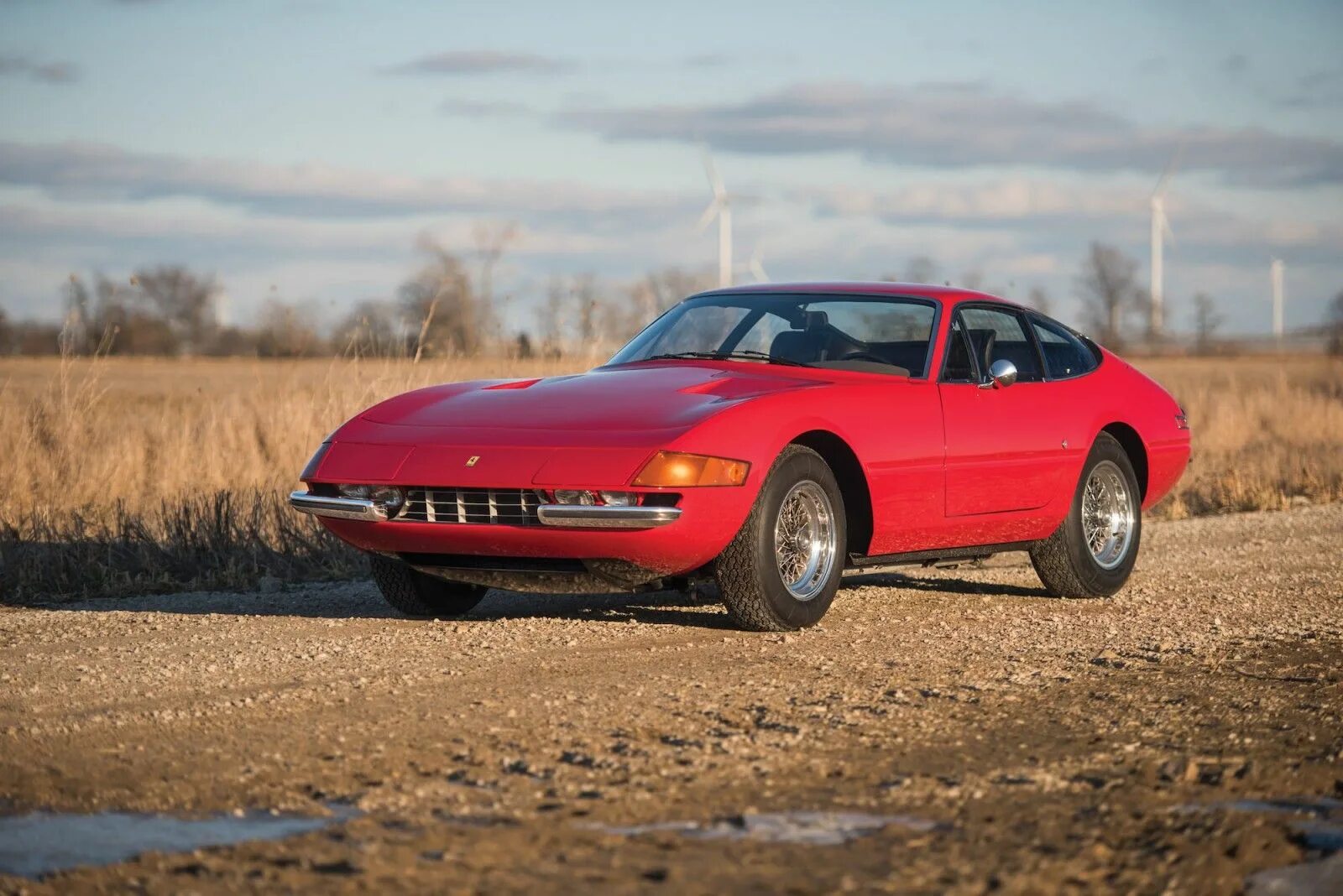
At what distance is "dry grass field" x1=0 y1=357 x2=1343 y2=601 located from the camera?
9664 mm

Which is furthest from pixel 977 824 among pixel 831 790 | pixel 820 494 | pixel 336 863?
pixel 820 494

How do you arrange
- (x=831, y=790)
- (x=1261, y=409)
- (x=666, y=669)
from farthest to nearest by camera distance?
(x=1261, y=409) < (x=666, y=669) < (x=831, y=790)

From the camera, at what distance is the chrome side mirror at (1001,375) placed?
322 inches

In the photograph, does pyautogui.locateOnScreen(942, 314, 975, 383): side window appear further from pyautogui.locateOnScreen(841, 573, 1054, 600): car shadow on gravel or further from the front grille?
the front grille

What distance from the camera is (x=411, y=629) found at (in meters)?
7.36

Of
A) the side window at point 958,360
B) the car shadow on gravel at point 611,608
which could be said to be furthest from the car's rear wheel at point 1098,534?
the car shadow on gravel at point 611,608

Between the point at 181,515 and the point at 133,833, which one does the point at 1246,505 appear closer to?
the point at 181,515

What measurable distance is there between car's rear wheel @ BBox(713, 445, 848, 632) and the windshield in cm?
92

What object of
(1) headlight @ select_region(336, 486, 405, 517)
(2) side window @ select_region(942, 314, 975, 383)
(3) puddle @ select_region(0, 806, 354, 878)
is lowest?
(3) puddle @ select_region(0, 806, 354, 878)

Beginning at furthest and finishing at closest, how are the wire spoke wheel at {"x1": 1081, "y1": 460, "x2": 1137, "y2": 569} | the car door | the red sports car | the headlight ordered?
the wire spoke wheel at {"x1": 1081, "y1": 460, "x2": 1137, "y2": 569}
the car door
the headlight
the red sports car

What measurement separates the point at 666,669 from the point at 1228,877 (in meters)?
2.77

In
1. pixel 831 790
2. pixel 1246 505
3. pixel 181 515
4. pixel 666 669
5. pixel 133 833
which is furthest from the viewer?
pixel 1246 505

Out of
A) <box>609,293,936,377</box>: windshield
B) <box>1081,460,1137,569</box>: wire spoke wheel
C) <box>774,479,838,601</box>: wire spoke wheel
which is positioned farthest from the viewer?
<box>1081,460,1137,569</box>: wire spoke wheel

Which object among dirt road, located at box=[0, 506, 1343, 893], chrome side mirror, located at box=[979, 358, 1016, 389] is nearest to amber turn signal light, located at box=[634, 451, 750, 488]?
dirt road, located at box=[0, 506, 1343, 893]
